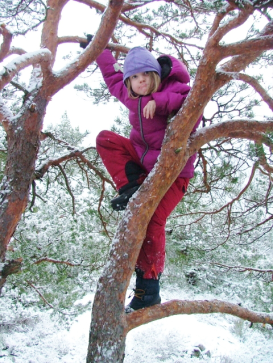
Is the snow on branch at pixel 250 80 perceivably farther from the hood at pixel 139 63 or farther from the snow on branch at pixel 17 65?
the snow on branch at pixel 17 65

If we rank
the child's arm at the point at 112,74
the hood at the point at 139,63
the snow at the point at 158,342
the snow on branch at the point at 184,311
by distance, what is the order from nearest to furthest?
the snow on branch at the point at 184,311 < the hood at the point at 139,63 < the child's arm at the point at 112,74 < the snow at the point at 158,342

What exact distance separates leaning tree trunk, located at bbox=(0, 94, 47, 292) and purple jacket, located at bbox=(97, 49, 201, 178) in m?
0.51

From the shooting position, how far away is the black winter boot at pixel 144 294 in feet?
4.09

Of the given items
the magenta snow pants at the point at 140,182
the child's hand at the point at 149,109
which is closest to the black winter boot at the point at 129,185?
the magenta snow pants at the point at 140,182

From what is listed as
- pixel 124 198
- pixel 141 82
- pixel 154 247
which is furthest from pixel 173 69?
pixel 154 247

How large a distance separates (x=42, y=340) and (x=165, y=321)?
2839 mm

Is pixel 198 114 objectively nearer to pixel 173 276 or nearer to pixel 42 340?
pixel 42 340

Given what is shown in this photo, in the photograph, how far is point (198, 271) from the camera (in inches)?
312

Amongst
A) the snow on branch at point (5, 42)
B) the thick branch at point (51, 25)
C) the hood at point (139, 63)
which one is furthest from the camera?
the thick branch at point (51, 25)

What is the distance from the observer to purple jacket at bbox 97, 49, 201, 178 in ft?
4.24

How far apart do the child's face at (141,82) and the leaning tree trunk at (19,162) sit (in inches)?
22.2

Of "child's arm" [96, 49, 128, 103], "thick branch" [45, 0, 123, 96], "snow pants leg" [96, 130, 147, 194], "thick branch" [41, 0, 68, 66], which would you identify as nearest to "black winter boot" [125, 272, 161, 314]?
"snow pants leg" [96, 130, 147, 194]

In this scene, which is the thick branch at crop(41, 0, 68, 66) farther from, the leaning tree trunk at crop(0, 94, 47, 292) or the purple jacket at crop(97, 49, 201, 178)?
the purple jacket at crop(97, 49, 201, 178)

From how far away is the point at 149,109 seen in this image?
1.29 meters
